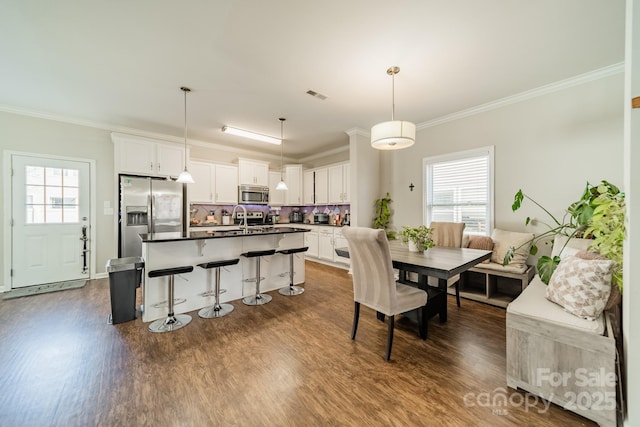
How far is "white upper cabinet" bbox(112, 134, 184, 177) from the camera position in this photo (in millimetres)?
4297

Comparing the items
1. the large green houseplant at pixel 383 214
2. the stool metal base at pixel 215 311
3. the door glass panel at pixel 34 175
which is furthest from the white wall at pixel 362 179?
the door glass panel at pixel 34 175

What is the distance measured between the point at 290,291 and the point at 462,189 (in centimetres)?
325

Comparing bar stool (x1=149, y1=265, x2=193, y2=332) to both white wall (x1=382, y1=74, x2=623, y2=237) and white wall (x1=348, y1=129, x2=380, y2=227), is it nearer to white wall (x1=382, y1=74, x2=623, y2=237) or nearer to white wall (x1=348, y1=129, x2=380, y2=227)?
white wall (x1=348, y1=129, x2=380, y2=227)

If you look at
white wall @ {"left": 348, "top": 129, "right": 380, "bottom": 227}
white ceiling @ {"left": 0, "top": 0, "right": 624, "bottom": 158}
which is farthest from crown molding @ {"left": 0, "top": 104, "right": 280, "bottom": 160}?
white wall @ {"left": 348, "top": 129, "right": 380, "bottom": 227}

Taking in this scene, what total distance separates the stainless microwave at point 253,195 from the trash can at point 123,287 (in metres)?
3.06

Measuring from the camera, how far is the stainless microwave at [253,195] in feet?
18.7

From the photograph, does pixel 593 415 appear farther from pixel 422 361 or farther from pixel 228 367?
pixel 228 367

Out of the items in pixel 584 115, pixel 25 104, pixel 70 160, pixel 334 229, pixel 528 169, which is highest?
pixel 25 104

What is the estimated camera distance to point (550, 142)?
316 centimetres

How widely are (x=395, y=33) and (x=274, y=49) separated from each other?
3.78ft

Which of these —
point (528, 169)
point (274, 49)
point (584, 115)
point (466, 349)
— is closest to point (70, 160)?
point (274, 49)

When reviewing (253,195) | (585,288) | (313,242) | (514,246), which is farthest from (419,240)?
(253,195)

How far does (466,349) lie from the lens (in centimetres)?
220

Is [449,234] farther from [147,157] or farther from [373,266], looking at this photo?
[147,157]
